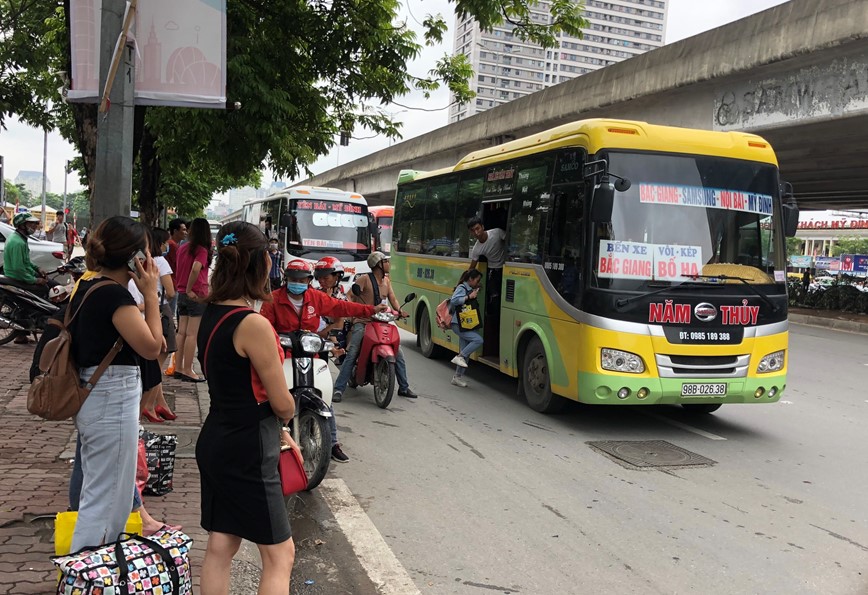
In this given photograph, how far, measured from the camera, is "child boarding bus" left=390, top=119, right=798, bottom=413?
23.8 feet

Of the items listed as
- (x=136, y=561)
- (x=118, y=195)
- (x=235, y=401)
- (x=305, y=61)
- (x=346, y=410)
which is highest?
(x=305, y=61)

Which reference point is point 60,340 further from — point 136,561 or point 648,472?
point 648,472

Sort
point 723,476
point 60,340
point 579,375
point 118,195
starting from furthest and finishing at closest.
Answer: point 579,375 < point 723,476 < point 118,195 < point 60,340

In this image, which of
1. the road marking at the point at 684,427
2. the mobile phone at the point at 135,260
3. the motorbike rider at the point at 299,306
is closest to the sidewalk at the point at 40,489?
the motorbike rider at the point at 299,306

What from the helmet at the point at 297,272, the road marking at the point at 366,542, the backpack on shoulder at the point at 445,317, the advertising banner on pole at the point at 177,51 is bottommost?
the road marking at the point at 366,542

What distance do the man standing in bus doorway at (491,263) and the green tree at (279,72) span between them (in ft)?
7.97

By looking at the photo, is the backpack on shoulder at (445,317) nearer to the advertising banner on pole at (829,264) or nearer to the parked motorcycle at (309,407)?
the parked motorcycle at (309,407)

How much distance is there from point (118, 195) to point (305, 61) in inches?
230

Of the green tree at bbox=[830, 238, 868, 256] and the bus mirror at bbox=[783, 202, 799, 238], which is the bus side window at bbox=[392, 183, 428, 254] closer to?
the bus mirror at bbox=[783, 202, 799, 238]

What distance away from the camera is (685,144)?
7555 mm

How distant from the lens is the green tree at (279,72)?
30.7 ft

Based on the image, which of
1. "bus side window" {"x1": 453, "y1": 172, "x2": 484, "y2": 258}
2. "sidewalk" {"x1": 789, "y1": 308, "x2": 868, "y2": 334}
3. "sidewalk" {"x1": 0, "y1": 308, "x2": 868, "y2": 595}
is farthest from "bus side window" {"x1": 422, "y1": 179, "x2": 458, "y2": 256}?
"sidewalk" {"x1": 789, "y1": 308, "x2": 868, "y2": 334}

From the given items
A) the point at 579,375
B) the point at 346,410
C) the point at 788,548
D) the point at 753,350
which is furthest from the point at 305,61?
the point at 788,548

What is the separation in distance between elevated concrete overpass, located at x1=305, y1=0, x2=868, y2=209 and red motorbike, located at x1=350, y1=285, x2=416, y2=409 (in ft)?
30.8
